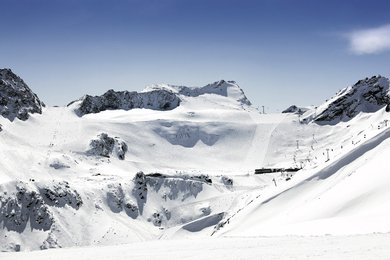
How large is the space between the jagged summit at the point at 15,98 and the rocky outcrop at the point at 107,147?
3611cm

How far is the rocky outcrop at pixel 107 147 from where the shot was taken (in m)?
133

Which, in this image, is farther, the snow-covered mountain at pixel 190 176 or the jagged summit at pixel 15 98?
the jagged summit at pixel 15 98

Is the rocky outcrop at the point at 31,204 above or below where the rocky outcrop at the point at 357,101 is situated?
below

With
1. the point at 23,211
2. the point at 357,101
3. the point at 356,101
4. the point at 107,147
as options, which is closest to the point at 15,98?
the point at 107,147

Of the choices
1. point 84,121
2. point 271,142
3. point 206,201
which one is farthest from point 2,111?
point 271,142


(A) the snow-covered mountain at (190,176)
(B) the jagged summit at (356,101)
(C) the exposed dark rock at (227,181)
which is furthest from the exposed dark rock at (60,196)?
(B) the jagged summit at (356,101)

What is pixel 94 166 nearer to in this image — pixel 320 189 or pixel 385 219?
pixel 320 189

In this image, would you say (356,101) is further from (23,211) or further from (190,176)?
(23,211)

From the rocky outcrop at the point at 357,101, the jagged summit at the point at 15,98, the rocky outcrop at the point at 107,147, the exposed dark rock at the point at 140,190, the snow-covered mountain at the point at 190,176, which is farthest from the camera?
the rocky outcrop at the point at 357,101

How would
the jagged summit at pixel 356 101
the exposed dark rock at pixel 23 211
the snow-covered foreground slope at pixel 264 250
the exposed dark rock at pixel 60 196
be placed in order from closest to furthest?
the snow-covered foreground slope at pixel 264 250 → the exposed dark rock at pixel 23 211 → the exposed dark rock at pixel 60 196 → the jagged summit at pixel 356 101

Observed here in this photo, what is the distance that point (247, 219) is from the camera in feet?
157

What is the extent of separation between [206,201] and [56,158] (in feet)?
146

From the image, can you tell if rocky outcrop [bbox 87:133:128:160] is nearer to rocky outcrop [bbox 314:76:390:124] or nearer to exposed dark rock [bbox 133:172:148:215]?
exposed dark rock [bbox 133:172:148:215]

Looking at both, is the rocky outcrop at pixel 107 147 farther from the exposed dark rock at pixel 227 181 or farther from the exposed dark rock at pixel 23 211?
the exposed dark rock at pixel 23 211
